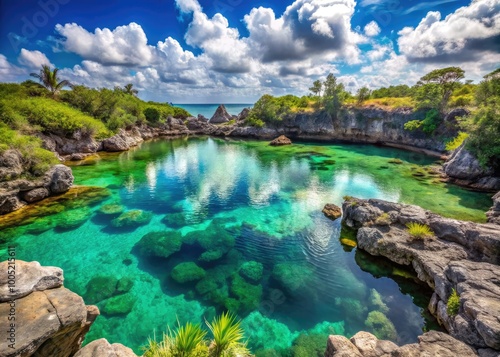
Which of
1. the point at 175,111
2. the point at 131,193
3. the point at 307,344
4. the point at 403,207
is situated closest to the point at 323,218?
the point at 403,207

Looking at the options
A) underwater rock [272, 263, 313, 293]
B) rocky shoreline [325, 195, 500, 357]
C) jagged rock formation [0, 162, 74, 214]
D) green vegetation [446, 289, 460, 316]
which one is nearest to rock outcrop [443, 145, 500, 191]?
rocky shoreline [325, 195, 500, 357]

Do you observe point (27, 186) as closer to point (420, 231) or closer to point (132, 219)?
point (132, 219)

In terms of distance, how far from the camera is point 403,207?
16109 millimetres

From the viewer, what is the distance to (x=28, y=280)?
23.2 feet

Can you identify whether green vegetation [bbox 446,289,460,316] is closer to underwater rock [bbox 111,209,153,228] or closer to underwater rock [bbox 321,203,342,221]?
underwater rock [bbox 321,203,342,221]

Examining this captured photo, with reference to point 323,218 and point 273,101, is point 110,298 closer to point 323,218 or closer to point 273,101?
point 323,218

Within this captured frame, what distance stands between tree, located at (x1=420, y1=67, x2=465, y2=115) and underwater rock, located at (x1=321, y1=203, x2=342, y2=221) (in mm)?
40990

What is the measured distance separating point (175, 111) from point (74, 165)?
6262 cm

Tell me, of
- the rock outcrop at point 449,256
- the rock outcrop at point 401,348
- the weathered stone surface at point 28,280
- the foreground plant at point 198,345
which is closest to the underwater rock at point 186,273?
the weathered stone surface at point 28,280

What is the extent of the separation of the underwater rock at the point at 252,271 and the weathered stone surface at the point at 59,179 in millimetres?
20752

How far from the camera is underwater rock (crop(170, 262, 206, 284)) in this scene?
1280 cm

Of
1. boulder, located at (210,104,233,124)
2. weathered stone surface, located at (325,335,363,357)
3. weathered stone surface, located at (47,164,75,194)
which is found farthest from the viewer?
boulder, located at (210,104,233,124)

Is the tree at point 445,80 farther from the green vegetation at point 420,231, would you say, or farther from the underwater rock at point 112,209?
the underwater rock at point 112,209

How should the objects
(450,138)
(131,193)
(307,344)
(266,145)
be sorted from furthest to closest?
(266,145), (450,138), (131,193), (307,344)
